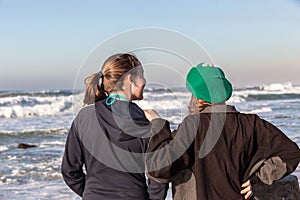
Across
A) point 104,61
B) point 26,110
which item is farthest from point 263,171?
point 26,110

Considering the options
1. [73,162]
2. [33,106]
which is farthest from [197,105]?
[33,106]

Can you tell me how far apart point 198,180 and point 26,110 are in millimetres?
24027

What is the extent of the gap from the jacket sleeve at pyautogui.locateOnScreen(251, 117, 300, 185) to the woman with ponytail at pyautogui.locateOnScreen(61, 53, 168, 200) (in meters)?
0.51

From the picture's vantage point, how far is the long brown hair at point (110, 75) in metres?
2.43

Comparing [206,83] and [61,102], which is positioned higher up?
[206,83]

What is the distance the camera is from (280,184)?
254 cm

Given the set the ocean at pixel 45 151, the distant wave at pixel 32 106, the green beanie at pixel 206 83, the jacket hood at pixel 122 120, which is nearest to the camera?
the green beanie at pixel 206 83

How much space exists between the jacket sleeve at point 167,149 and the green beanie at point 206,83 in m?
0.17

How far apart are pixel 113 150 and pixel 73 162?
0.93 feet

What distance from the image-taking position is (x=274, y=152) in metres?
2.23

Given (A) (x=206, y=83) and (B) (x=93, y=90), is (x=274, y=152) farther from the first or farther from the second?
(B) (x=93, y=90)

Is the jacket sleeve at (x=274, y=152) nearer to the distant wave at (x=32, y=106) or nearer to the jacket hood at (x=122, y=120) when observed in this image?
the jacket hood at (x=122, y=120)

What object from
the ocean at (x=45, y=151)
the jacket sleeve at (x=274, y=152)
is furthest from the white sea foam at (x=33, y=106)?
the jacket sleeve at (x=274, y=152)

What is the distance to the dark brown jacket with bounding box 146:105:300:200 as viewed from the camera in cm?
216
